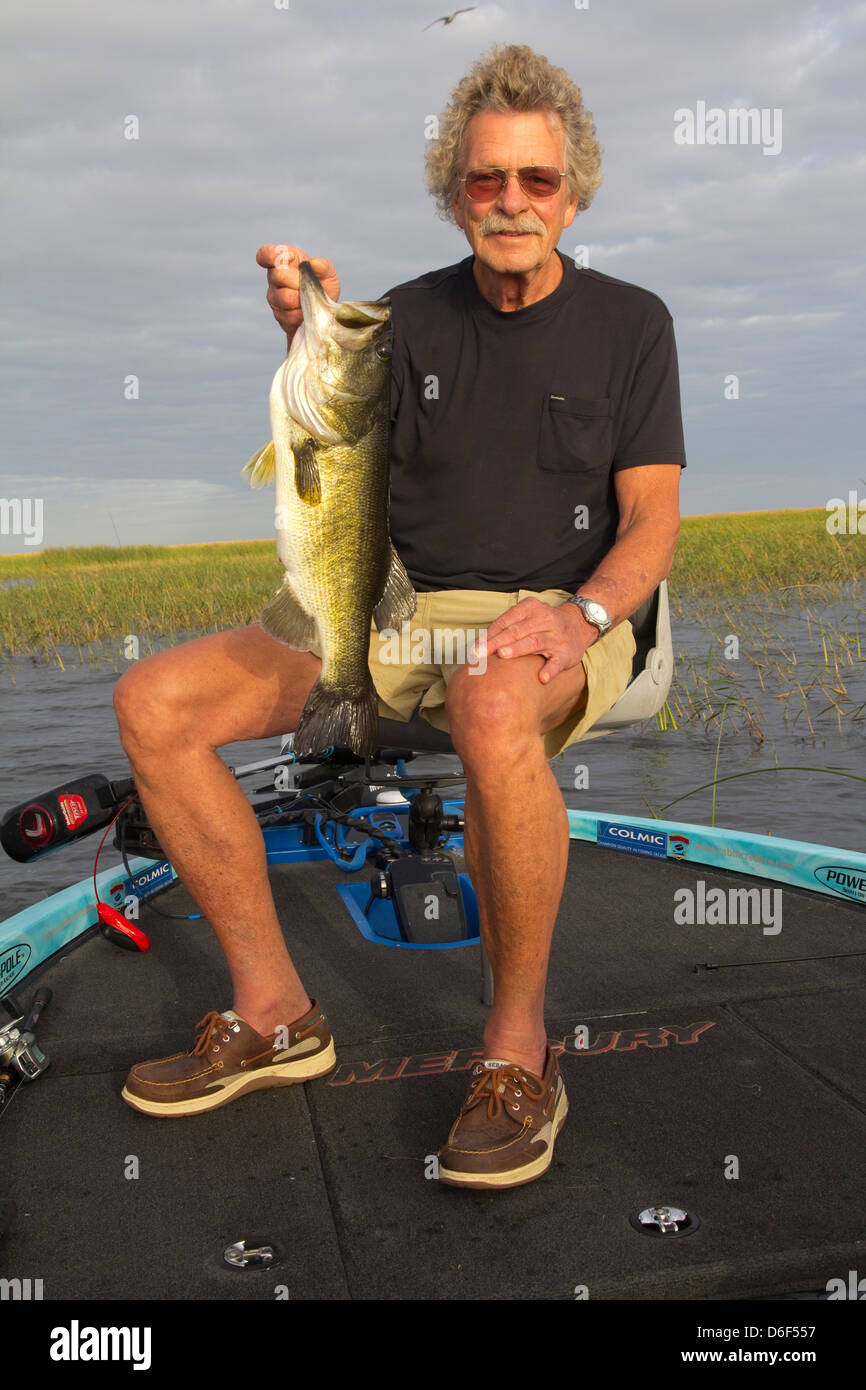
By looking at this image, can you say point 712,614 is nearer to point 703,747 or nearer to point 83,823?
point 703,747

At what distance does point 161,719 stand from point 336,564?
606 mm

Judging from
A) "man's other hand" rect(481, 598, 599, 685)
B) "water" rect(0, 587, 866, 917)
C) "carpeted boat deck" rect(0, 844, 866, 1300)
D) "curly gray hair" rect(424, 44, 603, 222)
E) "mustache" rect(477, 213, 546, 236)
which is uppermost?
"curly gray hair" rect(424, 44, 603, 222)

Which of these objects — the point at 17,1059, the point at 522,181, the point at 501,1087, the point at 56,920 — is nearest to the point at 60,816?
the point at 56,920

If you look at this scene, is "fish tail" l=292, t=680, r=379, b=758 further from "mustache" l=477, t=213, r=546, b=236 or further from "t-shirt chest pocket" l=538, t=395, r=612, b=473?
"mustache" l=477, t=213, r=546, b=236

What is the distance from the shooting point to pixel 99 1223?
7.88 ft

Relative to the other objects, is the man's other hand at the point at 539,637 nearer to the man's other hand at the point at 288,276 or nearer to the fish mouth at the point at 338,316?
the fish mouth at the point at 338,316

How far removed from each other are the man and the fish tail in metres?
0.21

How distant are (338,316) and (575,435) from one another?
2.68ft

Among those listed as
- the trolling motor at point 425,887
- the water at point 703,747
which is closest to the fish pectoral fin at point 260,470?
the trolling motor at point 425,887

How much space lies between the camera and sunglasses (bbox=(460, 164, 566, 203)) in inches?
119

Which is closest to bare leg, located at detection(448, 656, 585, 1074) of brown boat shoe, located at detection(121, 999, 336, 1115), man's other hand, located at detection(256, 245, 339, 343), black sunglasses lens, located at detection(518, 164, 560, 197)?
brown boat shoe, located at detection(121, 999, 336, 1115)

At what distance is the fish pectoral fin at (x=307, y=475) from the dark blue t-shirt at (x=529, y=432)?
0.53m

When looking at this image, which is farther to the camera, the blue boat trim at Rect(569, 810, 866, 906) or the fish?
the blue boat trim at Rect(569, 810, 866, 906)
